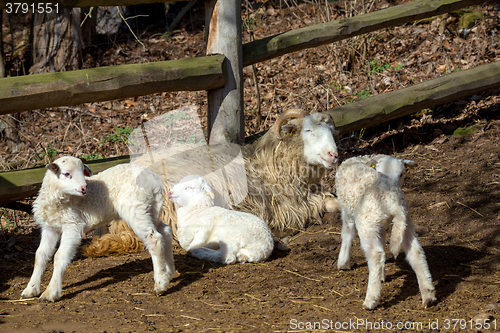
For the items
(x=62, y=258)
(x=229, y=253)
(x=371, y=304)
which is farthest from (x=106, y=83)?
(x=371, y=304)

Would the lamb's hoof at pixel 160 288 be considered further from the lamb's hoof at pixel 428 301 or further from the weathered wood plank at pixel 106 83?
the weathered wood plank at pixel 106 83

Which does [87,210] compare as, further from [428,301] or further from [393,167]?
[428,301]

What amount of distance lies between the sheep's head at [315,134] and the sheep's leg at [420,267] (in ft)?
5.56

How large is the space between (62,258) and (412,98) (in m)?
5.11

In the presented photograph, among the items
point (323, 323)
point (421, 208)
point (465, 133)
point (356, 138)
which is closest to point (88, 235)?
point (323, 323)

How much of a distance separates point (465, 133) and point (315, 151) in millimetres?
3233

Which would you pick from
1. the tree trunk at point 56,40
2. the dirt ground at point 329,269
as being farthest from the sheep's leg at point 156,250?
the tree trunk at point 56,40

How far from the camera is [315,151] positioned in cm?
513

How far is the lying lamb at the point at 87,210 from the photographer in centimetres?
362

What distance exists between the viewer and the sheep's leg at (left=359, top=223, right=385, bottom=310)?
3191mm

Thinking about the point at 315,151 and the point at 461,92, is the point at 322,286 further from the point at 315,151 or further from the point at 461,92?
the point at 461,92

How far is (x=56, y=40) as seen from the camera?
9422mm

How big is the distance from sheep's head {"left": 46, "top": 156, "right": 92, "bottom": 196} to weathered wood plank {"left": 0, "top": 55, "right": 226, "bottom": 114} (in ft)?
3.62

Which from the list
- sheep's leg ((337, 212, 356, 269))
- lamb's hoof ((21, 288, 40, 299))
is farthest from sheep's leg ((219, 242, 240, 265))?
lamb's hoof ((21, 288, 40, 299))
